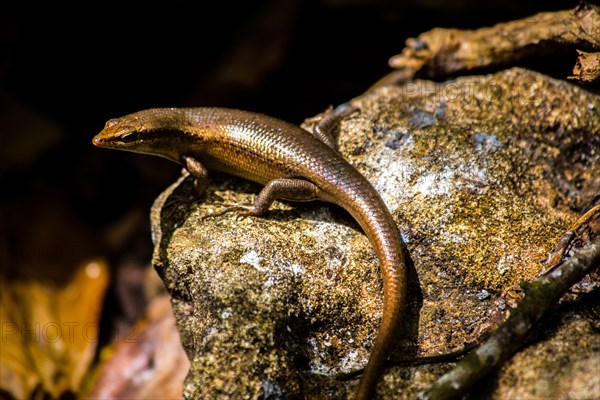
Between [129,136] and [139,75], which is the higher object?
[129,136]

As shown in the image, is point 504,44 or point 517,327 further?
point 504,44

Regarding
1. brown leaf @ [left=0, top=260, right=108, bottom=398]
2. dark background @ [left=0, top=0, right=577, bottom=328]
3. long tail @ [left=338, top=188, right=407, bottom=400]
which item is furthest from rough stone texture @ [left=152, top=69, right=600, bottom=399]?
dark background @ [left=0, top=0, right=577, bottom=328]

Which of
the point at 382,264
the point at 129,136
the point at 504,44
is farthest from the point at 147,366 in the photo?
the point at 504,44

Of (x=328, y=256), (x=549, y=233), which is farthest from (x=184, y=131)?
(x=549, y=233)

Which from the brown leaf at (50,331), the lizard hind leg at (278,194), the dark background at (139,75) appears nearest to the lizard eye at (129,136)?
the lizard hind leg at (278,194)

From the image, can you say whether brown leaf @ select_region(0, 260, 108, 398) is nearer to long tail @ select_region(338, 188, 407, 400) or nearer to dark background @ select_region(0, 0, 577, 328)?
dark background @ select_region(0, 0, 577, 328)

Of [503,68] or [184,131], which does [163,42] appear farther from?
[503,68]

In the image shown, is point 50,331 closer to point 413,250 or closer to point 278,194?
point 278,194
